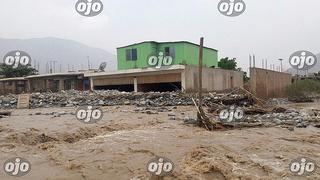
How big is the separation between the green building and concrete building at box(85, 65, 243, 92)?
6.00ft

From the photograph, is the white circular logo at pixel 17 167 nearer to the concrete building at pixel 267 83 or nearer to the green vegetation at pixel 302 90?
the concrete building at pixel 267 83

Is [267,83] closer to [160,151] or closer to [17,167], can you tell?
[160,151]

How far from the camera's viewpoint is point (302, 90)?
2909cm

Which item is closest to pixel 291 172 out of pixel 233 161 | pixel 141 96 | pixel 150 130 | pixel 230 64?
pixel 233 161

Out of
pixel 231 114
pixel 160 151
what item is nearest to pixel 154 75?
pixel 231 114

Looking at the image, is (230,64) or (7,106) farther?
(230,64)

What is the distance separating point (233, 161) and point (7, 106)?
2268cm

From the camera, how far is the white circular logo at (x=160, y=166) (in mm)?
6770

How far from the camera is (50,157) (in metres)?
8.53

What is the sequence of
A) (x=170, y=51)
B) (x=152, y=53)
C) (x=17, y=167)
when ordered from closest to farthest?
1. (x=17, y=167)
2. (x=152, y=53)
3. (x=170, y=51)

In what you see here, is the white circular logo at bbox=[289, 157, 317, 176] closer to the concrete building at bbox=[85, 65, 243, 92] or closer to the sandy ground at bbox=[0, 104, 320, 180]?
the sandy ground at bbox=[0, 104, 320, 180]

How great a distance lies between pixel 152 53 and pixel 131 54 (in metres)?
2.07

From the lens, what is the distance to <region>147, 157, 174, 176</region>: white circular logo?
6.77 m

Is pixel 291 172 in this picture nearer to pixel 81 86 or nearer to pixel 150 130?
pixel 150 130
